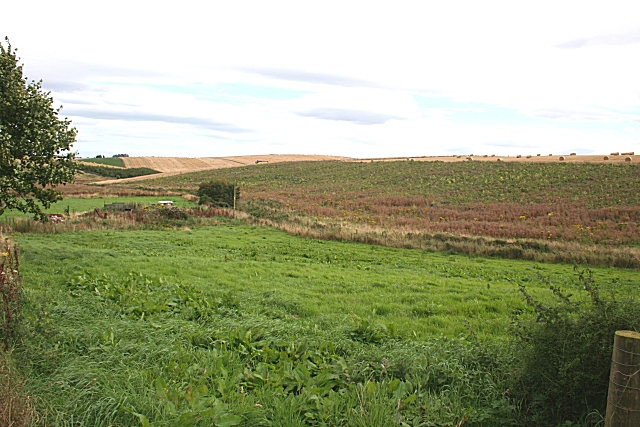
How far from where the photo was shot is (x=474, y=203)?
168 ft

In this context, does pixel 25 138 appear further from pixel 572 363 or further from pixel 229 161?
pixel 229 161

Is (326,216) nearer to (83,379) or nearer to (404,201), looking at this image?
(404,201)

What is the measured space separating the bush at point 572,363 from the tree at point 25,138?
→ 16.7 meters

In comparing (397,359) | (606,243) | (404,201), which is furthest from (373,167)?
(397,359)

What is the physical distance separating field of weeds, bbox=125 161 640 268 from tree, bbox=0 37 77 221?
15.1 metres

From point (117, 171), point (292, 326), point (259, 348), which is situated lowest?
point (292, 326)

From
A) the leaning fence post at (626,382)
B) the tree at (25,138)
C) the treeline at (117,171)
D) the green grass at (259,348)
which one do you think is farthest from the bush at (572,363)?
the treeline at (117,171)

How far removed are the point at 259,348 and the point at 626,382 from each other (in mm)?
4718

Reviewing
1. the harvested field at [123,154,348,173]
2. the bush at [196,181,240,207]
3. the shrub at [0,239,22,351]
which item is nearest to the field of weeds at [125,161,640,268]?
the bush at [196,181,240,207]

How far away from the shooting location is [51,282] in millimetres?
11719

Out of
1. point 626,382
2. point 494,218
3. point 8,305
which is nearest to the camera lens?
point 626,382

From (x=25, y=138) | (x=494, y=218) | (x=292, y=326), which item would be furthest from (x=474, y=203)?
(x=292, y=326)

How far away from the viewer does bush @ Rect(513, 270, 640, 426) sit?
5.07m

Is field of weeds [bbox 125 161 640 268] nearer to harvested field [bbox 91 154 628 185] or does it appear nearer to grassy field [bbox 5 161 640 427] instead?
grassy field [bbox 5 161 640 427]
